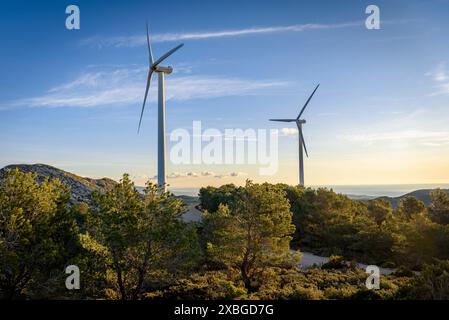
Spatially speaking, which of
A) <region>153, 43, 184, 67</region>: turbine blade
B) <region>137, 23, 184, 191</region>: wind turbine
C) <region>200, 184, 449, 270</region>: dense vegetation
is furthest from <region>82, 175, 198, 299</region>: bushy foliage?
<region>153, 43, 184, 67</region>: turbine blade

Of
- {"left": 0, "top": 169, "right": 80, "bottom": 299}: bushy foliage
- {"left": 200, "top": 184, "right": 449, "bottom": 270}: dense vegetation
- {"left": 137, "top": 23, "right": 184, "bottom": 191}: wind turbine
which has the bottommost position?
{"left": 200, "top": 184, "right": 449, "bottom": 270}: dense vegetation

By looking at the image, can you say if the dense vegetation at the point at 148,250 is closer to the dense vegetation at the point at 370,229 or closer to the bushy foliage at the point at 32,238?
the bushy foliage at the point at 32,238

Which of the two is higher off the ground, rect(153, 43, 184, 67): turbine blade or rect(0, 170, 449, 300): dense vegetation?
rect(153, 43, 184, 67): turbine blade

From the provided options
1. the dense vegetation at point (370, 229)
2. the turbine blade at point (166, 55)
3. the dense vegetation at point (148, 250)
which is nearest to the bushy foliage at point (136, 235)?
the dense vegetation at point (148, 250)

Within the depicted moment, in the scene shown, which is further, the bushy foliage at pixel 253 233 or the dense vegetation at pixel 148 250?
the bushy foliage at pixel 253 233

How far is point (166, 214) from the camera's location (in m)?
24.8

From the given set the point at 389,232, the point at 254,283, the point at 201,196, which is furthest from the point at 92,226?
the point at 201,196

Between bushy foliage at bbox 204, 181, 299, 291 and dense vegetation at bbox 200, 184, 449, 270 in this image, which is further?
dense vegetation at bbox 200, 184, 449, 270

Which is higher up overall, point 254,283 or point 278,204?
point 278,204

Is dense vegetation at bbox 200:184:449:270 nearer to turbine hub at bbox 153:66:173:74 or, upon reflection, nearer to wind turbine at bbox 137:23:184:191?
wind turbine at bbox 137:23:184:191

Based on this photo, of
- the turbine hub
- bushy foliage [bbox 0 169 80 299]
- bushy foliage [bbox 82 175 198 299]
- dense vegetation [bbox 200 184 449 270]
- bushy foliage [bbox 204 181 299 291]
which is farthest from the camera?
the turbine hub

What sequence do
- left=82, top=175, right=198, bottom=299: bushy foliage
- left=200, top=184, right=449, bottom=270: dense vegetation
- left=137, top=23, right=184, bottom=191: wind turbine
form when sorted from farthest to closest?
left=137, top=23, right=184, bottom=191: wind turbine, left=200, top=184, right=449, bottom=270: dense vegetation, left=82, top=175, right=198, bottom=299: bushy foliage
